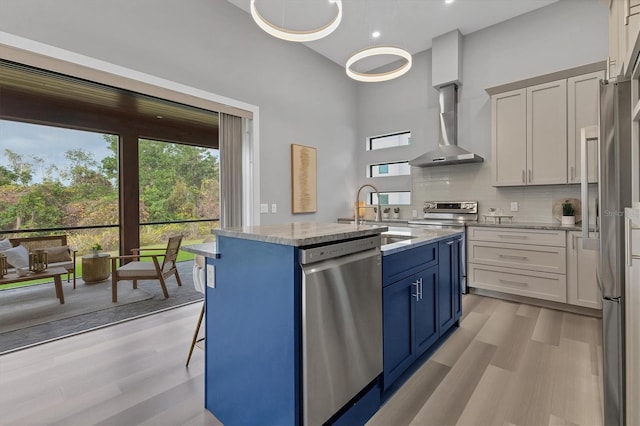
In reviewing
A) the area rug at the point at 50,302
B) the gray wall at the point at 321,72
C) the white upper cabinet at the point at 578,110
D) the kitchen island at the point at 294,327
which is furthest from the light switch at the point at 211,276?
the white upper cabinet at the point at 578,110

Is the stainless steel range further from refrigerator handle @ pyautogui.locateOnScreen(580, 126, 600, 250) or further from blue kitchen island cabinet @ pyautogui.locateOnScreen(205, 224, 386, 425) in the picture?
blue kitchen island cabinet @ pyautogui.locateOnScreen(205, 224, 386, 425)

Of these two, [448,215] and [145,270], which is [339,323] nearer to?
[145,270]

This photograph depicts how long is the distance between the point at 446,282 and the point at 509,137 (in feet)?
7.57

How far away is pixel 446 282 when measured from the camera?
244 cm

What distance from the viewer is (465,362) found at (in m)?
2.13

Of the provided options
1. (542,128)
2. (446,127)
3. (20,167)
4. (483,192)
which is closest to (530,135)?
(542,128)

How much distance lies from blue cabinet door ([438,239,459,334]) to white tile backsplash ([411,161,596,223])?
6.20 feet

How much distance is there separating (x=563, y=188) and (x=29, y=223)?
7.77m

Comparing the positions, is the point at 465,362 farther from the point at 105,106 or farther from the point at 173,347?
the point at 105,106

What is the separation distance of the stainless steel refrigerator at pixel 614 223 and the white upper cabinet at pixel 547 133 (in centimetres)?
222

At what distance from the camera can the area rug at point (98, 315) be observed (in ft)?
8.32

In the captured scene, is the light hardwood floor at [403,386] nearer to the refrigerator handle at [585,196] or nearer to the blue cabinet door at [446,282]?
the blue cabinet door at [446,282]

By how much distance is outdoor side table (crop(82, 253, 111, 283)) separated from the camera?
173 inches

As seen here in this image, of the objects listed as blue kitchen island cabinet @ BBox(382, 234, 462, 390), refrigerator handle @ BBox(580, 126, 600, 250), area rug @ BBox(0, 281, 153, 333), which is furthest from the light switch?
area rug @ BBox(0, 281, 153, 333)
